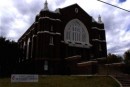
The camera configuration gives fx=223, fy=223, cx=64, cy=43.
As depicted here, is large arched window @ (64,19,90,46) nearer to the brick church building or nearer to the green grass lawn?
the brick church building

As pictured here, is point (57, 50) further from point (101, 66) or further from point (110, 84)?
point (110, 84)

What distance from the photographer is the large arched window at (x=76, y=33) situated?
43.6 m

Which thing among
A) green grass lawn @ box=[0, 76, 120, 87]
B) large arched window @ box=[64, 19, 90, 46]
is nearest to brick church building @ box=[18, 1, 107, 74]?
large arched window @ box=[64, 19, 90, 46]

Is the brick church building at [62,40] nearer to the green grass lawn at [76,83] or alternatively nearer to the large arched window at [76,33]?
the large arched window at [76,33]

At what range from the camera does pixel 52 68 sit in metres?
39.1

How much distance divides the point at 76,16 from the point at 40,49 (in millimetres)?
11281

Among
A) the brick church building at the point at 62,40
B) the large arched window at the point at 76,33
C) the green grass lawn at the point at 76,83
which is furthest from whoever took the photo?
the large arched window at the point at 76,33

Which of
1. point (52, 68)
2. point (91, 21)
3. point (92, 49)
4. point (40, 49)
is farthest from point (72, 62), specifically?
point (91, 21)

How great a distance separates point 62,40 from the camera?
42.3m

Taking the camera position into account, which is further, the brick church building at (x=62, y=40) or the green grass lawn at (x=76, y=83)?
the brick church building at (x=62, y=40)

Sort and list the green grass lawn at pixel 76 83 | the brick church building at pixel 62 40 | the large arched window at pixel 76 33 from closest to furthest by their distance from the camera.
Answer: the green grass lawn at pixel 76 83
the brick church building at pixel 62 40
the large arched window at pixel 76 33

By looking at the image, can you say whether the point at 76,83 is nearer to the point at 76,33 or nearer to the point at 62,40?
the point at 62,40

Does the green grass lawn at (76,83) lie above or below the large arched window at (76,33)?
below

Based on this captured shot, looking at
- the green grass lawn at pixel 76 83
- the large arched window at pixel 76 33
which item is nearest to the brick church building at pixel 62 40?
the large arched window at pixel 76 33
